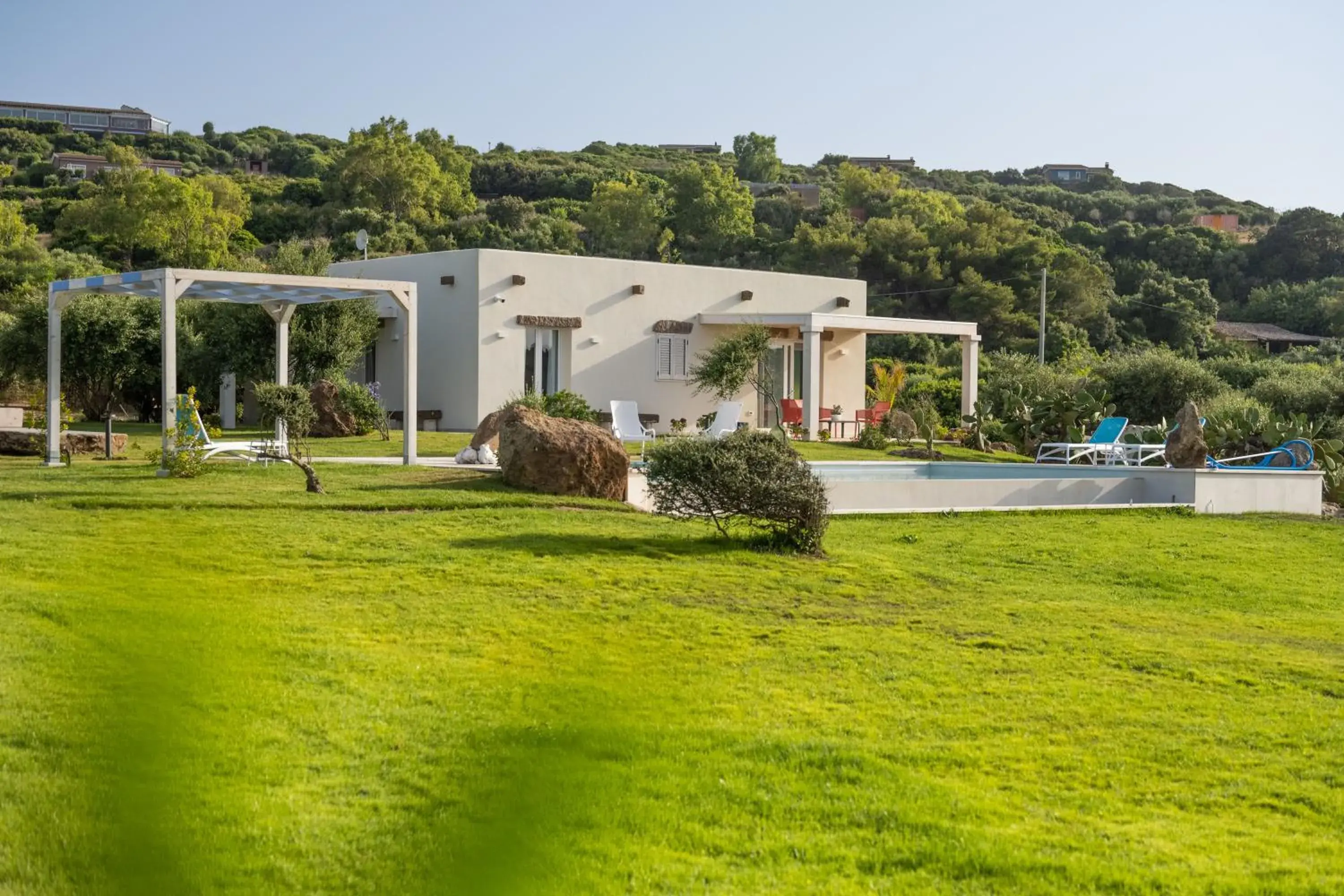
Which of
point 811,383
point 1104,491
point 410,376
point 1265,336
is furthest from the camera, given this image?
point 1265,336

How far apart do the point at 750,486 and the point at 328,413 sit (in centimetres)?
1348

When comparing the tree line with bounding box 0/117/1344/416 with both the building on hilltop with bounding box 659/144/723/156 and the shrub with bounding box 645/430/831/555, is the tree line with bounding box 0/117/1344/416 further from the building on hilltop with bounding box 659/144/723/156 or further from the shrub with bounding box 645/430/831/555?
the building on hilltop with bounding box 659/144/723/156

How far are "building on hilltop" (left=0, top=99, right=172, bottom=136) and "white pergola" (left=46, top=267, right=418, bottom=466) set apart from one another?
1411 centimetres

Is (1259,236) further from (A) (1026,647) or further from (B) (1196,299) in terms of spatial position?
(A) (1026,647)

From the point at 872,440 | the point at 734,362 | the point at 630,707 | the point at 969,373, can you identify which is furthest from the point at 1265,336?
the point at 630,707

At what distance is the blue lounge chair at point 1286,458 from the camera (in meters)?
18.3

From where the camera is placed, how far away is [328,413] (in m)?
23.1

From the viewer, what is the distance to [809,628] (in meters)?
8.20

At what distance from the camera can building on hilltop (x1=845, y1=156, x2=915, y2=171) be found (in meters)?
109

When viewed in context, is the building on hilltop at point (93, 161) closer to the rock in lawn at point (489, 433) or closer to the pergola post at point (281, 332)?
the rock in lawn at point (489, 433)

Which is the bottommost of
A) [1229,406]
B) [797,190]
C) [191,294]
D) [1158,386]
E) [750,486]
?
[750,486]

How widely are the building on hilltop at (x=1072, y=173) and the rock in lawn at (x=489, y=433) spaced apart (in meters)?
93.6

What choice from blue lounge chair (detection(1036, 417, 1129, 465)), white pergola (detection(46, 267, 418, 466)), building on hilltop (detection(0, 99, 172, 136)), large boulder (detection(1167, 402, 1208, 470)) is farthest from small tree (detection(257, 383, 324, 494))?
building on hilltop (detection(0, 99, 172, 136))

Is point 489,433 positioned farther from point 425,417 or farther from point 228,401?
point 228,401
